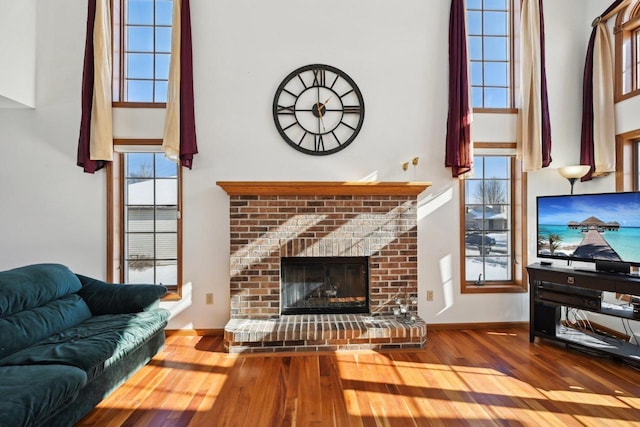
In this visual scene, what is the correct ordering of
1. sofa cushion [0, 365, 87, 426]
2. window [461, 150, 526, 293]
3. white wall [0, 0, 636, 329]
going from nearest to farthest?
sofa cushion [0, 365, 87, 426] < white wall [0, 0, 636, 329] < window [461, 150, 526, 293]

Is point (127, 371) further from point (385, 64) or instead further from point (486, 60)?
point (486, 60)

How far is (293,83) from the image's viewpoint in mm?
3555

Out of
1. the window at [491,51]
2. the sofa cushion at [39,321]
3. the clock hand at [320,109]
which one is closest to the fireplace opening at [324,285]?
the clock hand at [320,109]

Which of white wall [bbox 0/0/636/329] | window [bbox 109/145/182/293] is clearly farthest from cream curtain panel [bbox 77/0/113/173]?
window [bbox 109/145/182/293]

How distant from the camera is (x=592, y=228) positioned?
2.96 m

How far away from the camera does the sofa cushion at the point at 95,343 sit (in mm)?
1979

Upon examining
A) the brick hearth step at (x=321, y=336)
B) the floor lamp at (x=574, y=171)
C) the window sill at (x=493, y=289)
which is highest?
the floor lamp at (x=574, y=171)

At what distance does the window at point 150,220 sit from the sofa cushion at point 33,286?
73 centimetres

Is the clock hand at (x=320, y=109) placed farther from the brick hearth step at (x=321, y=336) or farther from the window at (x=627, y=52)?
the window at (x=627, y=52)

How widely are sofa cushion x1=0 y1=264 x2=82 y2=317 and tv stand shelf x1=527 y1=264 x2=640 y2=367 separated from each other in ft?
13.6

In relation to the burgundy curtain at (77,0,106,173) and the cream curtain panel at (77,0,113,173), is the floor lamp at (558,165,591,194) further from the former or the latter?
the burgundy curtain at (77,0,106,173)

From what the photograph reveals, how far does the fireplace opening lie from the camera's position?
3520 millimetres

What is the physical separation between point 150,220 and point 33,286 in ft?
4.15

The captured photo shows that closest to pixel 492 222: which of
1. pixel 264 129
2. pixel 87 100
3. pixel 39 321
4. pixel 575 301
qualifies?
pixel 575 301
